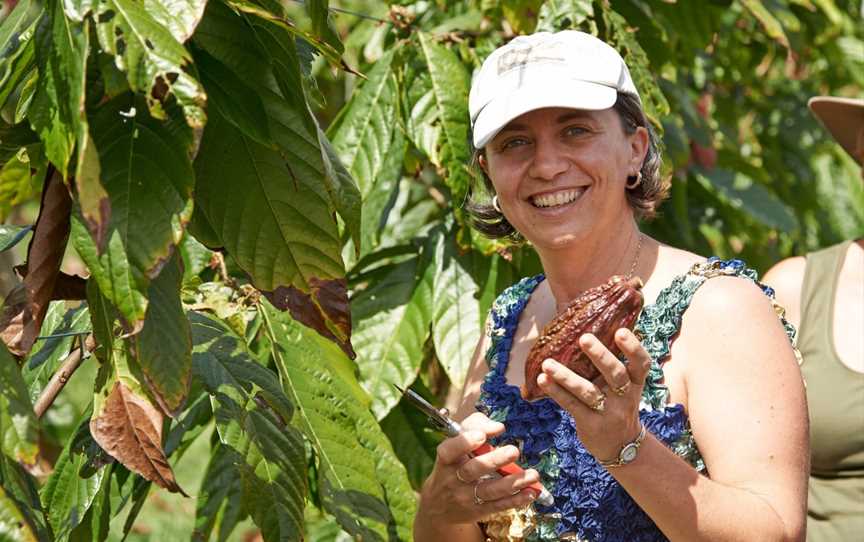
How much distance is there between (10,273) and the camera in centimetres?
148

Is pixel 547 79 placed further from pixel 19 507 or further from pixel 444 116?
pixel 19 507

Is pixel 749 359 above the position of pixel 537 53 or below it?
below

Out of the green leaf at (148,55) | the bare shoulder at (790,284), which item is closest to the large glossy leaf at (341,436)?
the green leaf at (148,55)

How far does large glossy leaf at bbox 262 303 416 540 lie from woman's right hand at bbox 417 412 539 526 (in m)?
0.09

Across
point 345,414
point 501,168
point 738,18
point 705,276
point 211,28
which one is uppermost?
point 738,18

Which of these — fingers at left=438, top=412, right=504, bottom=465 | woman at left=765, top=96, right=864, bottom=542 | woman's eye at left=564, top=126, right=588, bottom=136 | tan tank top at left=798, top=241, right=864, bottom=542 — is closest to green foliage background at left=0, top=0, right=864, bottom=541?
fingers at left=438, top=412, right=504, bottom=465

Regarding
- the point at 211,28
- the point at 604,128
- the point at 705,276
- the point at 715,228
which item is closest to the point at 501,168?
the point at 604,128

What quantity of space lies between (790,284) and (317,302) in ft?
4.82

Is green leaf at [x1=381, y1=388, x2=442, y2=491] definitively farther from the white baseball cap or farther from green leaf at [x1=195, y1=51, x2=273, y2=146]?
green leaf at [x1=195, y1=51, x2=273, y2=146]

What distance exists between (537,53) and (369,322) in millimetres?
941

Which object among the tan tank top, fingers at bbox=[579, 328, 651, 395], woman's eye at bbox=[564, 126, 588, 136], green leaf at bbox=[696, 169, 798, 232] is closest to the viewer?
fingers at bbox=[579, 328, 651, 395]

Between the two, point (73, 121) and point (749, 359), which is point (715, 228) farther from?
point (73, 121)

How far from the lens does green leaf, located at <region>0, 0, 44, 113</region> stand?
1.29m

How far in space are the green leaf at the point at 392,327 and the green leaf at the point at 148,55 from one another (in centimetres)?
133
